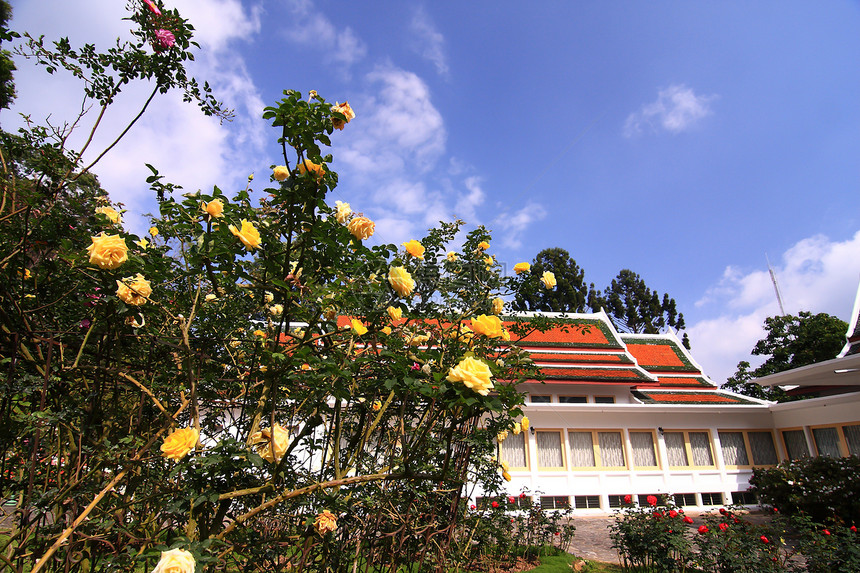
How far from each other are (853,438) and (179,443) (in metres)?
15.1

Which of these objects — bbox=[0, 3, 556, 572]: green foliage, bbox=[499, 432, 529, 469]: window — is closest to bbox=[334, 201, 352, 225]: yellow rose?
bbox=[0, 3, 556, 572]: green foliage

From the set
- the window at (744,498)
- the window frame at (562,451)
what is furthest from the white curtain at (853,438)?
the window frame at (562,451)

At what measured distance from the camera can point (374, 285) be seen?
1.77 meters

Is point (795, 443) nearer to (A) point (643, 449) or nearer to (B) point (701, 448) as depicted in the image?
(B) point (701, 448)

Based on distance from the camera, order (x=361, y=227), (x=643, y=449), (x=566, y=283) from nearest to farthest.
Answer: (x=361, y=227) < (x=643, y=449) < (x=566, y=283)

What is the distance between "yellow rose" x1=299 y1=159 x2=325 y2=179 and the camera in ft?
4.48

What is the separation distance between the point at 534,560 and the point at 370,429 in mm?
5784

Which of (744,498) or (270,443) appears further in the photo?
(744,498)

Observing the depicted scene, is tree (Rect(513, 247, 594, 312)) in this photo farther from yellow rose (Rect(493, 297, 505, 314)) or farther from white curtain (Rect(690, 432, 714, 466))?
yellow rose (Rect(493, 297, 505, 314))

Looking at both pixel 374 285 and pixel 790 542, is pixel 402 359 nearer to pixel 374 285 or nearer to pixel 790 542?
pixel 374 285

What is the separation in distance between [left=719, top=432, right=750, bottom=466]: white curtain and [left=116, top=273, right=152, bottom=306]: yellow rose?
15327 mm

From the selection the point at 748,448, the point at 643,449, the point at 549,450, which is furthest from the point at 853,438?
the point at 549,450

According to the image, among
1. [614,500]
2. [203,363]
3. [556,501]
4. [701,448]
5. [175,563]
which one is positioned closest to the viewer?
[175,563]

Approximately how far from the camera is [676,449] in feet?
40.6
